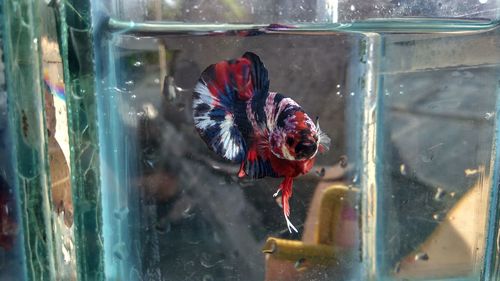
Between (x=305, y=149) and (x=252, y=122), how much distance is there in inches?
4.8

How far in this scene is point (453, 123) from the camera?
128 centimetres

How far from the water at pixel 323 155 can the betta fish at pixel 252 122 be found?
0.14ft

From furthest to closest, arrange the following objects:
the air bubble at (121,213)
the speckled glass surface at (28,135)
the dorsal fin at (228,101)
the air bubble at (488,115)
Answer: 1. the air bubble at (488,115)
2. the air bubble at (121,213)
3. the dorsal fin at (228,101)
4. the speckled glass surface at (28,135)

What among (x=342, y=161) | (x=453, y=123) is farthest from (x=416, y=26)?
(x=342, y=161)

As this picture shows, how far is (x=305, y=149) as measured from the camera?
97 cm

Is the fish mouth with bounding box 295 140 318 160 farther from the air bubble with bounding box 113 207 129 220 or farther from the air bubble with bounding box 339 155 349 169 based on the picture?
the air bubble with bounding box 113 207 129 220

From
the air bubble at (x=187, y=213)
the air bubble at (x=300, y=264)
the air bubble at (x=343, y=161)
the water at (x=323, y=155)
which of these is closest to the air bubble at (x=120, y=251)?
the water at (x=323, y=155)

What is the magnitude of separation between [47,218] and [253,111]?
45 centimetres

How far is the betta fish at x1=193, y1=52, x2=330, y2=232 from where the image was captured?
3.18 feet

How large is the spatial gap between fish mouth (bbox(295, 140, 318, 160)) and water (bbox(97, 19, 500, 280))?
149mm

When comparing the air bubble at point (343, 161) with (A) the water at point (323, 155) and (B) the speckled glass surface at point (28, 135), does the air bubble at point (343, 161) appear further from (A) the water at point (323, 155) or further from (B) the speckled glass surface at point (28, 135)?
(B) the speckled glass surface at point (28, 135)

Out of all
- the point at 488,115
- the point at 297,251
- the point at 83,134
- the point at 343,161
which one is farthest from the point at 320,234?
the point at 83,134

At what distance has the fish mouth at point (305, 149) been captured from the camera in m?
0.95

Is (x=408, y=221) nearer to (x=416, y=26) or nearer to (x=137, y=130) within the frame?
(x=416, y=26)
